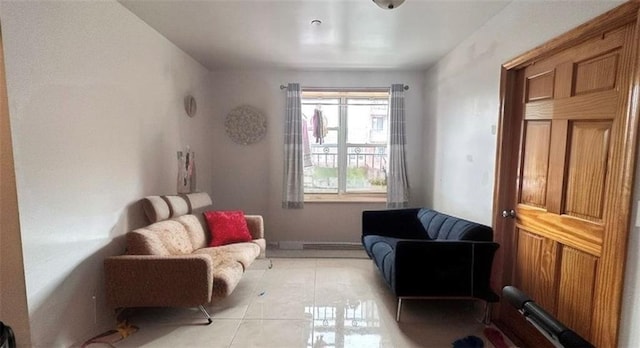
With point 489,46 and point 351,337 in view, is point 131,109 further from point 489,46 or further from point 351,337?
point 489,46

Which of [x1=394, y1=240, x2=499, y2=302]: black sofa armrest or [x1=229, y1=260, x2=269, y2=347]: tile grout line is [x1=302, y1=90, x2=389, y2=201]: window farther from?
[x1=394, y1=240, x2=499, y2=302]: black sofa armrest

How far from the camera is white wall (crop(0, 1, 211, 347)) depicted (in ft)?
5.42

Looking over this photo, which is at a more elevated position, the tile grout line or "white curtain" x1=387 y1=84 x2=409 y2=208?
"white curtain" x1=387 y1=84 x2=409 y2=208

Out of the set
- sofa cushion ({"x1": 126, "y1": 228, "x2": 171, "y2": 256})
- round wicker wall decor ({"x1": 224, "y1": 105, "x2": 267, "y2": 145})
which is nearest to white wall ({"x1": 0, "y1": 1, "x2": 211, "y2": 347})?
sofa cushion ({"x1": 126, "y1": 228, "x2": 171, "y2": 256})

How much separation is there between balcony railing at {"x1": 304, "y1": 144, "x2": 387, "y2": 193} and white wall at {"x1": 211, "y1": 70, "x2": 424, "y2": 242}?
0.31m

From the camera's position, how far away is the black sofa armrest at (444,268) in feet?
7.57

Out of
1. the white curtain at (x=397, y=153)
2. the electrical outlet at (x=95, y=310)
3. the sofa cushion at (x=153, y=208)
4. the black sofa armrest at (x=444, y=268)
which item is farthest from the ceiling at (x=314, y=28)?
the electrical outlet at (x=95, y=310)

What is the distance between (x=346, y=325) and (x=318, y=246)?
78.1 inches

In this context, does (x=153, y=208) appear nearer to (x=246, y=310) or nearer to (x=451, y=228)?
(x=246, y=310)

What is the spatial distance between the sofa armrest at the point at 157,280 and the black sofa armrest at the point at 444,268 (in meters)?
1.50

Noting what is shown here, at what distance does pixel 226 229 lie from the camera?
3.29m

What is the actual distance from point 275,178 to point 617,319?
361cm

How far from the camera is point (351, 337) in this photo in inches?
85.9

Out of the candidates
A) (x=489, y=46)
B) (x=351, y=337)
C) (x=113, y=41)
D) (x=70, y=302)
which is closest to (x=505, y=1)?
(x=489, y=46)
